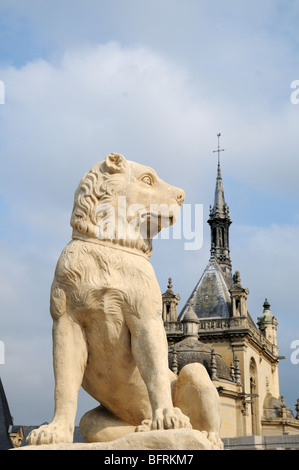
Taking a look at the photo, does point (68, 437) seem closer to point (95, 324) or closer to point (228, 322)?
point (95, 324)

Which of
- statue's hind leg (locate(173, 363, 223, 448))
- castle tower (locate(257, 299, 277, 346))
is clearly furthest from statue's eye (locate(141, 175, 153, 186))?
castle tower (locate(257, 299, 277, 346))

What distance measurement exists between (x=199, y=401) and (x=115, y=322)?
887 mm

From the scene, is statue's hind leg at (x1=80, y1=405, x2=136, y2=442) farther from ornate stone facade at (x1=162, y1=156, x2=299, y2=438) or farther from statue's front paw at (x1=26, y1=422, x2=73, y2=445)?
ornate stone facade at (x1=162, y1=156, x2=299, y2=438)

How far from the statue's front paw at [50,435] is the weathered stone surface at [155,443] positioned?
7cm

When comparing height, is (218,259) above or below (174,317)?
above

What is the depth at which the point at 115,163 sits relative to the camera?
4.75 meters

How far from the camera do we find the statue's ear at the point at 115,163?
15.4ft

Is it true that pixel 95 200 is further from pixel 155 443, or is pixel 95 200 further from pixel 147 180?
pixel 155 443

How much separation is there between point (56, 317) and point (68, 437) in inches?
33.2

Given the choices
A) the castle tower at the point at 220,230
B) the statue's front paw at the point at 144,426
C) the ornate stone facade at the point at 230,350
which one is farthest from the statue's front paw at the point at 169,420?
the castle tower at the point at 220,230

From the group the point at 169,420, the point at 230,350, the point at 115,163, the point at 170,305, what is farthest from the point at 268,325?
the point at 169,420

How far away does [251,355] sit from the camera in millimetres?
47406

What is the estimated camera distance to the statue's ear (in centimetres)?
471
